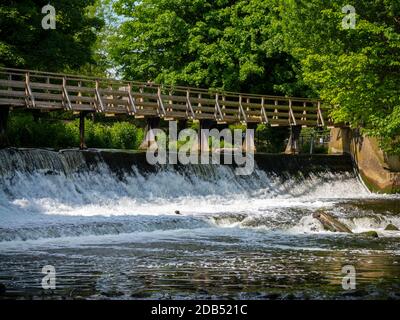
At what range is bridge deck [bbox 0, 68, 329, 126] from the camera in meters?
24.9

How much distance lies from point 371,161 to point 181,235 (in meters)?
18.1

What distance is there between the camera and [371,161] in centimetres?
3416

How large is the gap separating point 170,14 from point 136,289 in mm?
29398

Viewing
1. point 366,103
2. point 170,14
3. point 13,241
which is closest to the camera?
point 13,241

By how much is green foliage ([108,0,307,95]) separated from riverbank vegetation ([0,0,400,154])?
2.2 inches

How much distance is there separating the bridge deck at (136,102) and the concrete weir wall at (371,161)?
1544mm

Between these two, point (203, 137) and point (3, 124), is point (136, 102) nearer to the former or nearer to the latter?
point (203, 137)

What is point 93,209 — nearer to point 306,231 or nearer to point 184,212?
point 184,212

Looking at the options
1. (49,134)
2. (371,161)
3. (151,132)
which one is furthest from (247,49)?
(49,134)

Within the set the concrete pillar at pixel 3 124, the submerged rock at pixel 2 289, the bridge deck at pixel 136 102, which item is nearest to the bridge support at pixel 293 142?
the bridge deck at pixel 136 102

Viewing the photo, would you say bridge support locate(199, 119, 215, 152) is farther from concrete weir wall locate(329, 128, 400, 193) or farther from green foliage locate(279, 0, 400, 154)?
concrete weir wall locate(329, 128, 400, 193)

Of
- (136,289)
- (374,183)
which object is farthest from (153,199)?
(136,289)

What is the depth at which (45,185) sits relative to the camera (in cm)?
2281

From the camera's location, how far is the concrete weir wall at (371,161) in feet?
108
